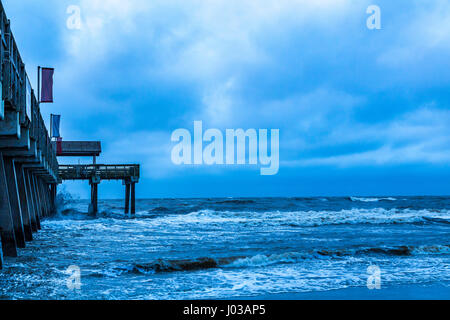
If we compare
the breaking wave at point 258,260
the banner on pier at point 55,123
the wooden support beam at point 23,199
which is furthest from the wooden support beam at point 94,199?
the breaking wave at point 258,260

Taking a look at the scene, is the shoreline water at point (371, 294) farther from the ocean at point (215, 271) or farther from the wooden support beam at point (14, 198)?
the wooden support beam at point (14, 198)

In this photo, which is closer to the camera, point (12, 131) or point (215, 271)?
point (12, 131)

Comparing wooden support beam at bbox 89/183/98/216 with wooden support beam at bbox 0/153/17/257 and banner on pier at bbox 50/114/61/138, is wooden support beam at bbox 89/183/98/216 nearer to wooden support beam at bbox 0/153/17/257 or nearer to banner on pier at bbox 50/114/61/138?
banner on pier at bbox 50/114/61/138

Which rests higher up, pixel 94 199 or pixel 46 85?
pixel 46 85

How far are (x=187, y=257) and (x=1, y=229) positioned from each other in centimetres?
478

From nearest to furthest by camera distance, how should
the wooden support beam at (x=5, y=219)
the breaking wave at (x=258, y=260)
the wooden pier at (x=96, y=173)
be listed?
the breaking wave at (x=258, y=260) → the wooden support beam at (x=5, y=219) → the wooden pier at (x=96, y=173)

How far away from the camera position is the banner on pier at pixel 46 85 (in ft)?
56.2

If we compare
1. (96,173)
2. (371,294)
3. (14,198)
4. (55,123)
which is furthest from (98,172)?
(371,294)

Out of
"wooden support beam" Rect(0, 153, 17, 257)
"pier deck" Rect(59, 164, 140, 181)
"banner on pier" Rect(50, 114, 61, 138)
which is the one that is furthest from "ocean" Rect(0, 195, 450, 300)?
"pier deck" Rect(59, 164, 140, 181)

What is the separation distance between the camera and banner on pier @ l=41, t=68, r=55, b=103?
56.2 feet

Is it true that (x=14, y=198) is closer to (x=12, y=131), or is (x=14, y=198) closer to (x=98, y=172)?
(x=12, y=131)

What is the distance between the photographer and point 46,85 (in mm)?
17250

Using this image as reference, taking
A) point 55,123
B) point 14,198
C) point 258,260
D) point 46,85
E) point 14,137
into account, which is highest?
point 46,85

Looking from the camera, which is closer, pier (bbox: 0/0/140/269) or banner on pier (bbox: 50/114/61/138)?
A: pier (bbox: 0/0/140/269)
